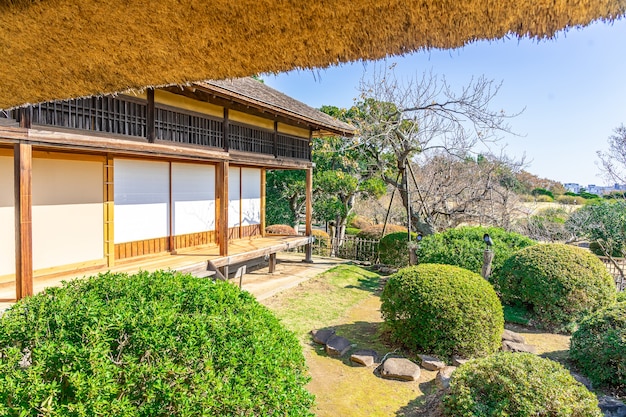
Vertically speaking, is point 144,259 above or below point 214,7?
below

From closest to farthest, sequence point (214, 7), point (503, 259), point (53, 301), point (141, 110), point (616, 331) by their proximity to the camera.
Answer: point (214, 7), point (53, 301), point (616, 331), point (141, 110), point (503, 259)

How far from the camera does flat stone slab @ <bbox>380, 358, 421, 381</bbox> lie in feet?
16.3

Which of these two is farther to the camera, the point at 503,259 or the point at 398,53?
the point at 503,259

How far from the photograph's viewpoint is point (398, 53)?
1.73m

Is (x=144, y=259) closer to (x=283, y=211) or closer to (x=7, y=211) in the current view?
(x=7, y=211)

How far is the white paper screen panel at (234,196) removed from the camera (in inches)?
431

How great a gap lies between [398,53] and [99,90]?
211 cm

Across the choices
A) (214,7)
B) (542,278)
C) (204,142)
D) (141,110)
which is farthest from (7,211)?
(542,278)

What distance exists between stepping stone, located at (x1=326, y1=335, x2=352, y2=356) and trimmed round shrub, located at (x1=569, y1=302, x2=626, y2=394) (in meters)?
3.33

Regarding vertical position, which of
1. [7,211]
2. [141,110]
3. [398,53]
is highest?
[141,110]

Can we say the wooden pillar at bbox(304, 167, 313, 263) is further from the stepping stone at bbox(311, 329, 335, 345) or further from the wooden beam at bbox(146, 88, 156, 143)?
the wooden beam at bbox(146, 88, 156, 143)

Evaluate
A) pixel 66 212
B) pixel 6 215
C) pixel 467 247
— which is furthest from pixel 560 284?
pixel 6 215

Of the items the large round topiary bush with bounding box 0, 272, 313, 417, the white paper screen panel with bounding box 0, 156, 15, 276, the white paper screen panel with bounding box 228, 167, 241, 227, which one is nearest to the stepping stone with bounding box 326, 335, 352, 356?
the large round topiary bush with bounding box 0, 272, 313, 417

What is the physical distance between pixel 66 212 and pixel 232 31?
21.3 feet
